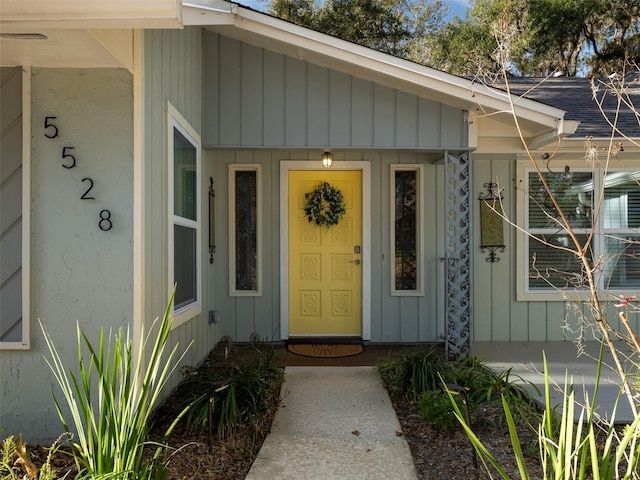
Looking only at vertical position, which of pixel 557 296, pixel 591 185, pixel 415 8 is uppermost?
pixel 415 8

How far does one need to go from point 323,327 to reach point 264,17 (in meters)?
3.31

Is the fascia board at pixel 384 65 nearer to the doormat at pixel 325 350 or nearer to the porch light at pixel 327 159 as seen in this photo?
the porch light at pixel 327 159

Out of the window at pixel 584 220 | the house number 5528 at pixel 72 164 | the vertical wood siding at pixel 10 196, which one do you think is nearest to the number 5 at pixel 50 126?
the house number 5528 at pixel 72 164

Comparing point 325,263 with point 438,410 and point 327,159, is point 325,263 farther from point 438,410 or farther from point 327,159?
point 438,410

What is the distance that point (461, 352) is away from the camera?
464 cm

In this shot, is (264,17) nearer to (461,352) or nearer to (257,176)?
(257,176)

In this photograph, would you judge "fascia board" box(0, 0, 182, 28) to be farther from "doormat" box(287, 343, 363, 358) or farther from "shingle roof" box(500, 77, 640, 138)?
"doormat" box(287, 343, 363, 358)

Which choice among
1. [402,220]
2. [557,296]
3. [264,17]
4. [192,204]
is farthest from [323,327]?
[264,17]

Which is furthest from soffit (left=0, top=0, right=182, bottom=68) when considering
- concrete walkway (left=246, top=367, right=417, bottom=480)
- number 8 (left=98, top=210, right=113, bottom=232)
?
concrete walkway (left=246, top=367, right=417, bottom=480)

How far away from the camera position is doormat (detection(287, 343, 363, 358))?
5.00m

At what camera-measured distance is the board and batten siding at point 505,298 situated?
5383mm

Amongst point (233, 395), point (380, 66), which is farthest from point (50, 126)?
point (380, 66)

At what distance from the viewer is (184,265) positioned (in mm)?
4004

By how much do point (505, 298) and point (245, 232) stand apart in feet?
9.91
